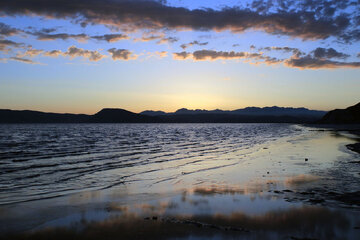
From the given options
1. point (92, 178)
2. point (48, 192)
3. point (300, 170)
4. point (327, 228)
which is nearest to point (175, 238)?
point (327, 228)

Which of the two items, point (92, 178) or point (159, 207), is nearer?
point (159, 207)

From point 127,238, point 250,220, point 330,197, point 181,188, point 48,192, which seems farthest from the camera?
point 181,188

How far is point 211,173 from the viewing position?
18.4m

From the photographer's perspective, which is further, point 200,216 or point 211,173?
point 211,173

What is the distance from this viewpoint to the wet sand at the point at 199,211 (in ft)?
25.4

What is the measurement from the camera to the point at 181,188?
1395 cm

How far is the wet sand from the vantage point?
775 cm

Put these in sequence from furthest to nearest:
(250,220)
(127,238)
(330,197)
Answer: (330,197) → (250,220) → (127,238)

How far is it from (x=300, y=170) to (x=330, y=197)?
25.1 feet

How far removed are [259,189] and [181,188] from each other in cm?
372

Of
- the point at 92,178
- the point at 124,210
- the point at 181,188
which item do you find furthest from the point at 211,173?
the point at 124,210

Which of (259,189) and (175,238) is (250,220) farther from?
(259,189)

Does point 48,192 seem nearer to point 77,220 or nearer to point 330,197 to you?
point 77,220

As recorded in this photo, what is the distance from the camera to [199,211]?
9.83m
